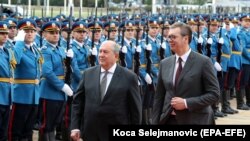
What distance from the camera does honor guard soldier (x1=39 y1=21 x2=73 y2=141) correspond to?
8477mm

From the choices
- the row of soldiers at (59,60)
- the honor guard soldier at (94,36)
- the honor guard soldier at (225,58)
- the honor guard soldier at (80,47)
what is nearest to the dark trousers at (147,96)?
the row of soldiers at (59,60)

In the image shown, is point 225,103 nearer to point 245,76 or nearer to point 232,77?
point 232,77

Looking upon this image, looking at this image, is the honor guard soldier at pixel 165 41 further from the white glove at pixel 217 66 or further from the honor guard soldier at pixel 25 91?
the honor guard soldier at pixel 25 91

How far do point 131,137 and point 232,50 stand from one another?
28.7 ft

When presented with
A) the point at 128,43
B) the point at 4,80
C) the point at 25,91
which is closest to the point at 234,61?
the point at 128,43

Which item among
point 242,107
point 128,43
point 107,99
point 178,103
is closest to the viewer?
point 178,103

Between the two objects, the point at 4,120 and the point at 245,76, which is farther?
the point at 245,76

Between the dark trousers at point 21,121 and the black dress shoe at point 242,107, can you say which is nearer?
the dark trousers at point 21,121

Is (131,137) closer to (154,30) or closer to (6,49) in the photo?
(6,49)

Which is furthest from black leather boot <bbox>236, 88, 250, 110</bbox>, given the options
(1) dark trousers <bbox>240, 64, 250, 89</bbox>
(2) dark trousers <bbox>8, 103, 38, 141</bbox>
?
(2) dark trousers <bbox>8, 103, 38, 141</bbox>

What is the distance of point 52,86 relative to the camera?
859 cm

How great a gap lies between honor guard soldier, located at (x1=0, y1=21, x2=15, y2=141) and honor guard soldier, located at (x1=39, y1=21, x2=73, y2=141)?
599mm

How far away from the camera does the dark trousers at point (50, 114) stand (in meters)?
8.52

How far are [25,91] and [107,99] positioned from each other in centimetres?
265
